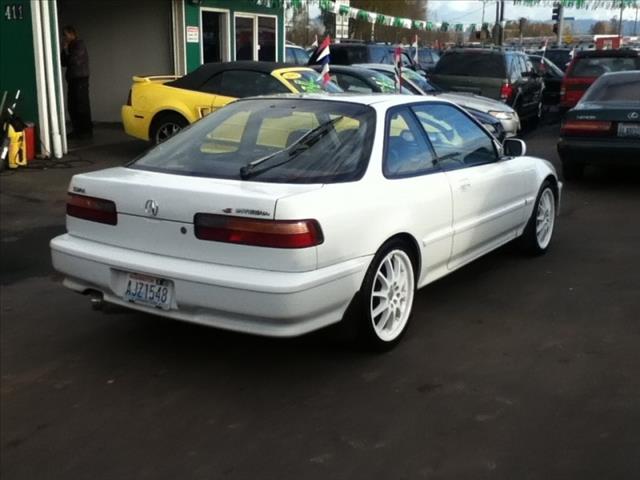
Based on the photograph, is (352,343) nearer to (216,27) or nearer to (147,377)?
(147,377)

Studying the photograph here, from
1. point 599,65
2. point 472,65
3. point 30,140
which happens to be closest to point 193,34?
point 30,140

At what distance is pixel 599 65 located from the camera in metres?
16.1

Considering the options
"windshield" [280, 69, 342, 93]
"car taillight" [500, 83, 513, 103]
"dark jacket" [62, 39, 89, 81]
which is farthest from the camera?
"car taillight" [500, 83, 513, 103]

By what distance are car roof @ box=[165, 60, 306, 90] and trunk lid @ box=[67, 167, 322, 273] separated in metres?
6.93

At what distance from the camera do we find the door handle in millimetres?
4996

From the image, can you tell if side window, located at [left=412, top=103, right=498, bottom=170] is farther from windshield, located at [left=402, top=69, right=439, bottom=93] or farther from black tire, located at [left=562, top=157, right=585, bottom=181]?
windshield, located at [left=402, top=69, right=439, bottom=93]

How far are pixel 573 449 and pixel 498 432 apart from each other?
13.1 inches

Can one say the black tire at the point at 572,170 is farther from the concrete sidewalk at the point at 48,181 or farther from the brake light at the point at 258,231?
the brake light at the point at 258,231

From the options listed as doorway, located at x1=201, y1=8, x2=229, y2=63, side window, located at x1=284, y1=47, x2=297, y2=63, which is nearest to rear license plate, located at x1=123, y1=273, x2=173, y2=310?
doorway, located at x1=201, y1=8, x2=229, y2=63

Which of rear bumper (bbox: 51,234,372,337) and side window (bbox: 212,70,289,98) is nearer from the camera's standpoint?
rear bumper (bbox: 51,234,372,337)

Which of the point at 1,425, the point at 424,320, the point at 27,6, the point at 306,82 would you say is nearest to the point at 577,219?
the point at 424,320

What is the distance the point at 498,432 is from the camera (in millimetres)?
3477

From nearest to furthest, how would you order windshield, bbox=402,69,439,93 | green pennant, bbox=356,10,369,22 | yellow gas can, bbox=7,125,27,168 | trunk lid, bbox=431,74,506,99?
1. yellow gas can, bbox=7,125,27,168
2. windshield, bbox=402,69,439,93
3. trunk lid, bbox=431,74,506,99
4. green pennant, bbox=356,10,369,22

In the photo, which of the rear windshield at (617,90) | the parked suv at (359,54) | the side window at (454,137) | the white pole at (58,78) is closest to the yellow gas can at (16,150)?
the white pole at (58,78)
